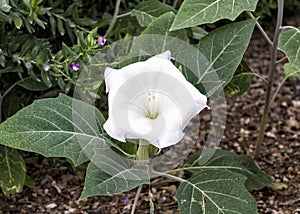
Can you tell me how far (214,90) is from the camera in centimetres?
151

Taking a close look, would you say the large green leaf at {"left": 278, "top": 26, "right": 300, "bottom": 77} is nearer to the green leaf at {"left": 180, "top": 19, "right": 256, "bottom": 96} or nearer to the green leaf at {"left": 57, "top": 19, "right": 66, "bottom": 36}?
the green leaf at {"left": 180, "top": 19, "right": 256, "bottom": 96}

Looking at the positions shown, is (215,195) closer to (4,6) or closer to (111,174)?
(111,174)

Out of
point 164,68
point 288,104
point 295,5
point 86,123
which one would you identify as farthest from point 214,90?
point 295,5

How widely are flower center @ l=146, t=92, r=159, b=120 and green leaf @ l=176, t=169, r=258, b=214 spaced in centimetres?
21

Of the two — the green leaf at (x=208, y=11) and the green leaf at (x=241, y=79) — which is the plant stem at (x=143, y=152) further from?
the green leaf at (x=241, y=79)

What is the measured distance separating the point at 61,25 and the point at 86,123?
42 cm

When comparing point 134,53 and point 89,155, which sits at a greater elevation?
point 134,53

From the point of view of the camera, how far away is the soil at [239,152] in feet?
5.94

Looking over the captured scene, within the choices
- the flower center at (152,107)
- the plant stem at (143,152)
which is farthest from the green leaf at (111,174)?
the flower center at (152,107)

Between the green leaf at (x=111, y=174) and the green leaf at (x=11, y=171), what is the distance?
0.41 metres

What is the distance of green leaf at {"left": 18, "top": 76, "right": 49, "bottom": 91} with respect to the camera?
180 cm

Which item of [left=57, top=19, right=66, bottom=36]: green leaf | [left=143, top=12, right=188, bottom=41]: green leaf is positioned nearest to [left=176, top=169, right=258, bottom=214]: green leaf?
[left=143, top=12, right=188, bottom=41]: green leaf

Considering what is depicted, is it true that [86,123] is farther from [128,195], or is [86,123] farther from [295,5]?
[295,5]

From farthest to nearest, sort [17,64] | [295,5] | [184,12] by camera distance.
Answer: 1. [295,5]
2. [17,64]
3. [184,12]
